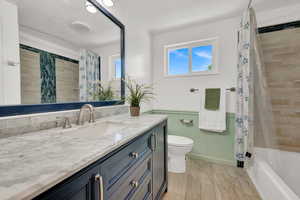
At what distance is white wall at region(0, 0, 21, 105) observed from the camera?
0.78 meters

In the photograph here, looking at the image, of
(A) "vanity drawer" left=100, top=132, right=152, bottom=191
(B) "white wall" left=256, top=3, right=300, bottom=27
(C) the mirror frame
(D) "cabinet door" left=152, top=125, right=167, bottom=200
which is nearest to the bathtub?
(D) "cabinet door" left=152, top=125, right=167, bottom=200

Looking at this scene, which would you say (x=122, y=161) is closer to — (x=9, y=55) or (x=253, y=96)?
(x=9, y=55)

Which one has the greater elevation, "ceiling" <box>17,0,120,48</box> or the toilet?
"ceiling" <box>17,0,120,48</box>

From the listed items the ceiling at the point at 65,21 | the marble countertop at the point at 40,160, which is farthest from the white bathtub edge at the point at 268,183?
the ceiling at the point at 65,21

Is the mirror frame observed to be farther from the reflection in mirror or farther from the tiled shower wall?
the tiled shower wall

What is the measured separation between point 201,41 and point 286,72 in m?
1.16

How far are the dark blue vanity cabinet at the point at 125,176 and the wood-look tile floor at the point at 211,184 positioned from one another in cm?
25

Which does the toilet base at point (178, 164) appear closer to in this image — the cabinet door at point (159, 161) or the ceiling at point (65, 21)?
the cabinet door at point (159, 161)

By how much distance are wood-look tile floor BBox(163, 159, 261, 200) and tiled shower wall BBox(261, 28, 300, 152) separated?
2.24 ft

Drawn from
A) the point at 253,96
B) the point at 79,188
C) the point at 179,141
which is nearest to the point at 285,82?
the point at 253,96

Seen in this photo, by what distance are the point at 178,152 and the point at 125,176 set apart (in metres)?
1.09

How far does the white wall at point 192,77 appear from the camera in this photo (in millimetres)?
1935

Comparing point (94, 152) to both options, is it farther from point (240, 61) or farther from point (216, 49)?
point (216, 49)

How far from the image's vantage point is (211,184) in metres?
1.53
